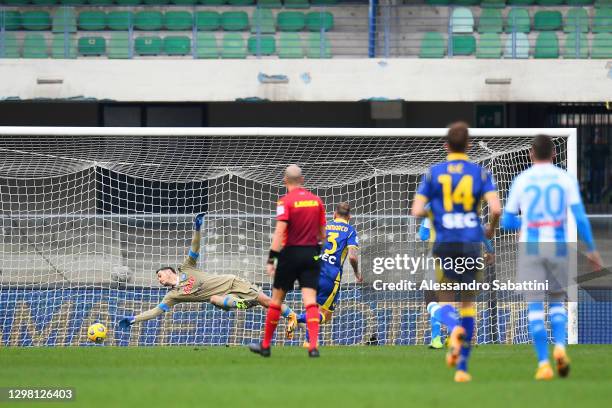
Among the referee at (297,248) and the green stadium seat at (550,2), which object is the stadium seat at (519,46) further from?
the referee at (297,248)

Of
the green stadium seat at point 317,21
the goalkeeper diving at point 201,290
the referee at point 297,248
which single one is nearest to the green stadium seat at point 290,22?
the green stadium seat at point 317,21

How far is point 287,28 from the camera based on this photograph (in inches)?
886

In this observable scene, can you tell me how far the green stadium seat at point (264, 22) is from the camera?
2233cm

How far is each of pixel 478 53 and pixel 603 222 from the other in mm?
6818

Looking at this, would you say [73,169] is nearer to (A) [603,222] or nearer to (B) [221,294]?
(B) [221,294]

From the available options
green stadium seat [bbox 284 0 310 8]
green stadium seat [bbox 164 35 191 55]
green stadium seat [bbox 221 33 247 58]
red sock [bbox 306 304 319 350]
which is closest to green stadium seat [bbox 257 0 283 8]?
green stadium seat [bbox 284 0 310 8]

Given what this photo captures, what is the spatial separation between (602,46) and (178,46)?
7.73 meters

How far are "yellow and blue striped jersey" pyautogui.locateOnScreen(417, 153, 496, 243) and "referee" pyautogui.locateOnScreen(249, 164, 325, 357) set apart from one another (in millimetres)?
2206

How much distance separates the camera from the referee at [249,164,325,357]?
1031 centimetres

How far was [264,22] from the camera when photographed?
73.9 feet

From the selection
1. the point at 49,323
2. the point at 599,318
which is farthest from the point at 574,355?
the point at 49,323

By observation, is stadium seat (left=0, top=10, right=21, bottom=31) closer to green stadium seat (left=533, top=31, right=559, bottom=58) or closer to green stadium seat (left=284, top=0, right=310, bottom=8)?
green stadium seat (left=284, top=0, right=310, bottom=8)

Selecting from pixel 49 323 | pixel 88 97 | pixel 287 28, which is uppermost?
pixel 287 28

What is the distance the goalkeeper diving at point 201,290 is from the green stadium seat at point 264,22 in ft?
30.6
